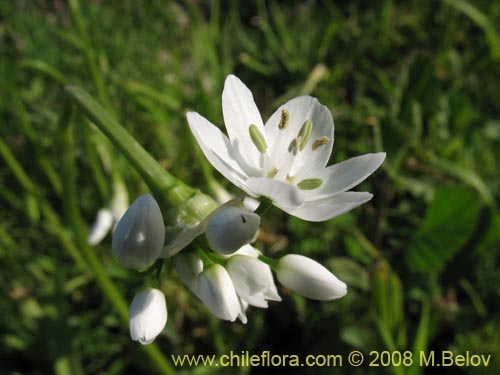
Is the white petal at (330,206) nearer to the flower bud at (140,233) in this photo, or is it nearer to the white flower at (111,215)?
the flower bud at (140,233)

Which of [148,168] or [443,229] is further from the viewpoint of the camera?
[443,229]

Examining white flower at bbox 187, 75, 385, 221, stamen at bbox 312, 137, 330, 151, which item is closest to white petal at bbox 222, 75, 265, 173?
white flower at bbox 187, 75, 385, 221

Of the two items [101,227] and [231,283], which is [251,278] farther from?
[101,227]

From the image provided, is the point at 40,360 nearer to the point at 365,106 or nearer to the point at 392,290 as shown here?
the point at 392,290

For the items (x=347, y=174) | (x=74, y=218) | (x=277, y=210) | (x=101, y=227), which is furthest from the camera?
(x=277, y=210)

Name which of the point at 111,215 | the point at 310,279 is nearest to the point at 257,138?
the point at 310,279

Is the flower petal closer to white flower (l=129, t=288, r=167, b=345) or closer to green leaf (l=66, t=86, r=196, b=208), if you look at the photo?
green leaf (l=66, t=86, r=196, b=208)

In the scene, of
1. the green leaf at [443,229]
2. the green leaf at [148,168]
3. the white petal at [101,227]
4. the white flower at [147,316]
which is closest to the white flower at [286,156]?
the green leaf at [148,168]
